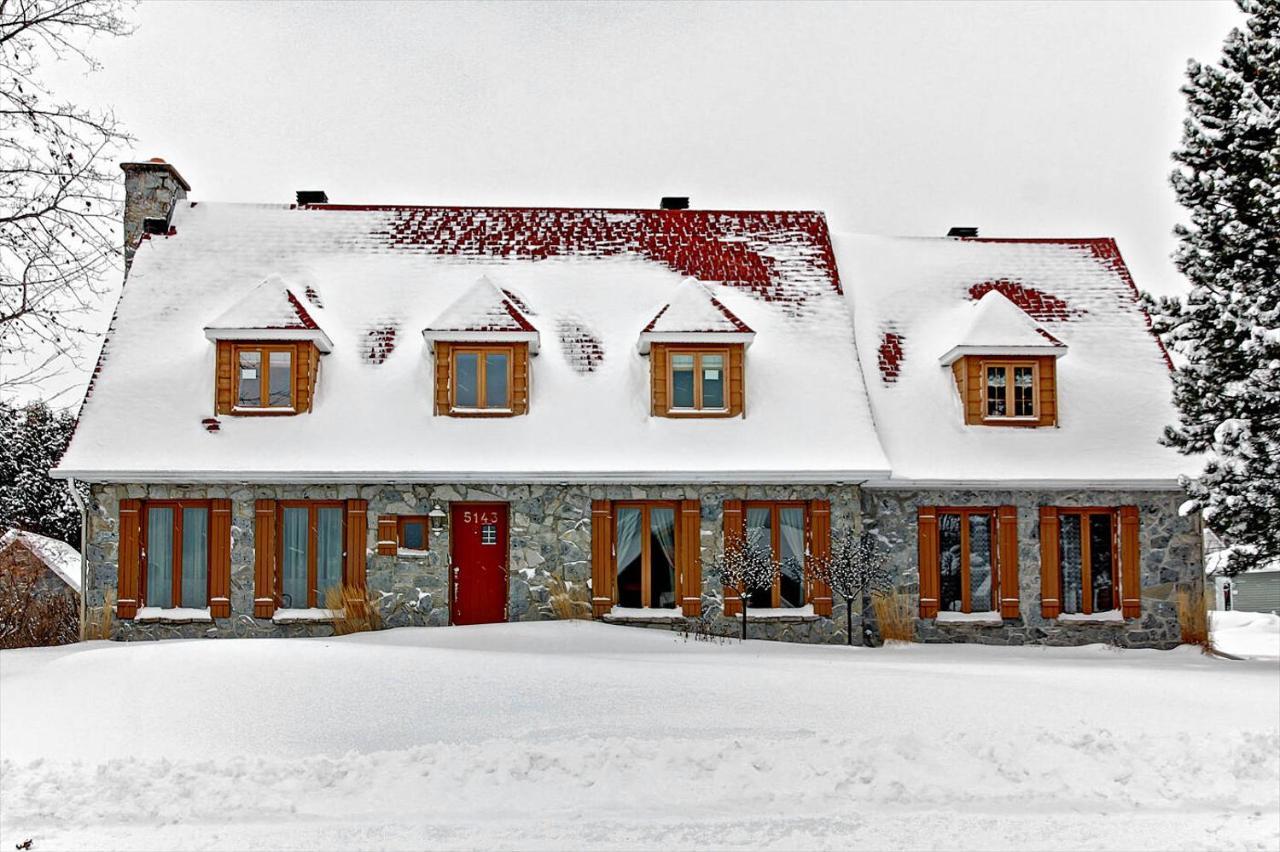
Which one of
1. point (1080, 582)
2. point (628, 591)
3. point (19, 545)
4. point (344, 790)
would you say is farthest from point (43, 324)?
point (1080, 582)

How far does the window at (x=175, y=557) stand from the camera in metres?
18.1

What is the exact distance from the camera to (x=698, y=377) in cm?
1917

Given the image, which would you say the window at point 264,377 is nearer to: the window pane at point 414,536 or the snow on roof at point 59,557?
the window pane at point 414,536

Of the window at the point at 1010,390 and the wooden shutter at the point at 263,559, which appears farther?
the window at the point at 1010,390

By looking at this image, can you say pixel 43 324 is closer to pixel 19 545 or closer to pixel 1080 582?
pixel 19 545

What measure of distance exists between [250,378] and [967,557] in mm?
11193

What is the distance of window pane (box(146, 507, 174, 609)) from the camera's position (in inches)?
714

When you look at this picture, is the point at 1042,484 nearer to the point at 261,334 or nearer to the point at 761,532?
the point at 761,532

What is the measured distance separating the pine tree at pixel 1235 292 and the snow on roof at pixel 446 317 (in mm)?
4505

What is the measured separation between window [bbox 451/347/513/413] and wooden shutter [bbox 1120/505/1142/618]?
31.1 ft

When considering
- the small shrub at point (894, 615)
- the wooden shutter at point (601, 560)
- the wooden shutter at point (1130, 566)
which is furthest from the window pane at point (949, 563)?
the wooden shutter at point (601, 560)

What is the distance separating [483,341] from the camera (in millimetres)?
18906

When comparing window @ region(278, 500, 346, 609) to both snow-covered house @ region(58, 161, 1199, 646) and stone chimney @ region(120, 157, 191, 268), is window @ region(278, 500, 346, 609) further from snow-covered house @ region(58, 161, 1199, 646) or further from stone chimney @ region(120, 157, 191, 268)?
stone chimney @ region(120, 157, 191, 268)

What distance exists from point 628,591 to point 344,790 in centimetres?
932
